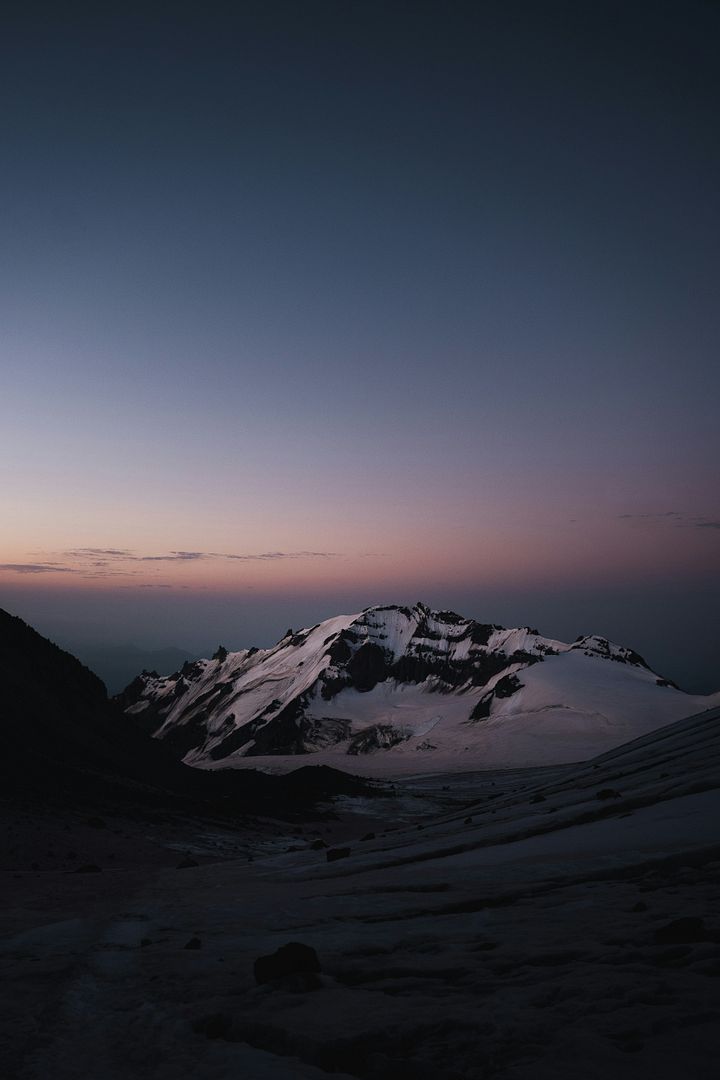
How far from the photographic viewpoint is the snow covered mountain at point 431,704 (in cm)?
11750

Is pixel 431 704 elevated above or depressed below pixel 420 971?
below

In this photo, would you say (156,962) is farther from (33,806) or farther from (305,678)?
(305,678)

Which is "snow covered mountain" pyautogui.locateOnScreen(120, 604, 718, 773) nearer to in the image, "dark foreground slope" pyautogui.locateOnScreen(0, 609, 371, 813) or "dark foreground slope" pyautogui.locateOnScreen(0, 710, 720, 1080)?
"dark foreground slope" pyautogui.locateOnScreen(0, 609, 371, 813)

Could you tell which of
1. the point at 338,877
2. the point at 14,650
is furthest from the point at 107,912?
the point at 14,650

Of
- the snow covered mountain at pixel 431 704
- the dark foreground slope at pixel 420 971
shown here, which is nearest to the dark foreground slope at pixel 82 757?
the dark foreground slope at pixel 420 971

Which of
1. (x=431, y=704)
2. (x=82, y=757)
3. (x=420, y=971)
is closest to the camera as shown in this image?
(x=420, y=971)

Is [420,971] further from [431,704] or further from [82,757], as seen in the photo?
[431,704]

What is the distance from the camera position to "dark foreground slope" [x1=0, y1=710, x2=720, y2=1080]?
566 cm

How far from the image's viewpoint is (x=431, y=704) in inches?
6348

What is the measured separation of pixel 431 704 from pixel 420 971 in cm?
15837

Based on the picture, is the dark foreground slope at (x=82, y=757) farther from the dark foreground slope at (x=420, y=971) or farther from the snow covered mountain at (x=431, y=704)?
the snow covered mountain at (x=431, y=704)

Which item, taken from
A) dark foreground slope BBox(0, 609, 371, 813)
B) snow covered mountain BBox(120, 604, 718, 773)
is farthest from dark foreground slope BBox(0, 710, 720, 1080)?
snow covered mountain BBox(120, 604, 718, 773)

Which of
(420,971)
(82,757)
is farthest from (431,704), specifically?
(420,971)

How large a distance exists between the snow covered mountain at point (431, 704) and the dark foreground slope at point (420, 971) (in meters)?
98.6
